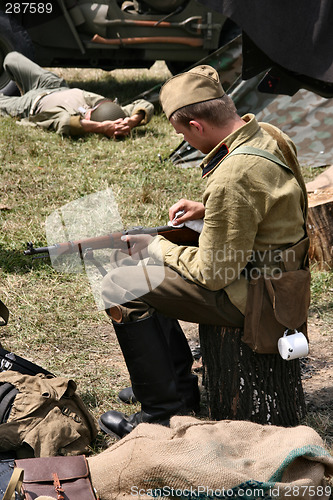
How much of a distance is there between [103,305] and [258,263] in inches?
32.5

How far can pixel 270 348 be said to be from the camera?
3.12 meters

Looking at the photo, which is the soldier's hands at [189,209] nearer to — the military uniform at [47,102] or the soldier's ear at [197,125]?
the soldier's ear at [197,125]

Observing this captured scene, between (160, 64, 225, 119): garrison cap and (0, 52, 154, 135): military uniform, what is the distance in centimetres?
476

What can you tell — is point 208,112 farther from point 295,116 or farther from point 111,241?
point 295,116

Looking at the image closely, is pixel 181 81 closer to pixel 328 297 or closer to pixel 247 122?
pixel 247 122

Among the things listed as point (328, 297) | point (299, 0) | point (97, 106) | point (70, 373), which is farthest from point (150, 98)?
point (70, 373)

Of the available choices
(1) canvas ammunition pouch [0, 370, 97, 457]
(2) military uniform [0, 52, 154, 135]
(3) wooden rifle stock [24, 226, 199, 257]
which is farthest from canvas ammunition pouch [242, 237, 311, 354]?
(2) military uniform [0, 52, 154, 135]

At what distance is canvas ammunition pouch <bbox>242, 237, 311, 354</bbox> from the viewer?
3.06 metres

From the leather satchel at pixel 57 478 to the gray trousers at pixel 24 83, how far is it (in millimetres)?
6192

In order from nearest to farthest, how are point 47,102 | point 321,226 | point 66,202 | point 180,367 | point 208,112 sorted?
point 208,112 < point 180,367 < point 321,226 < point 66,202 < point 47,102

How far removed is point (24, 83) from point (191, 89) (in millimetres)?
6103

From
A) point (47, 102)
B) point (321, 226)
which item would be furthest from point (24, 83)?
point (321, 226)

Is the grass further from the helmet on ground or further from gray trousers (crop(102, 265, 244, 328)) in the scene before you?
gray trousers (crop(102, 265, 244, 328))

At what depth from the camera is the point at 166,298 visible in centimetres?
315
